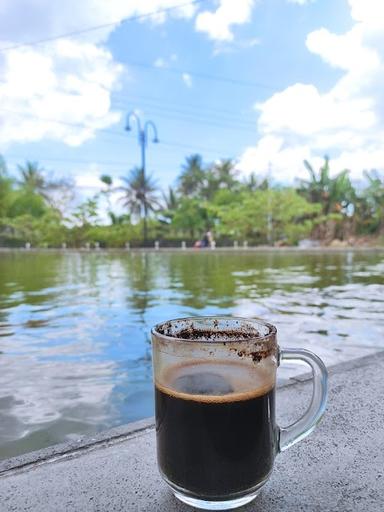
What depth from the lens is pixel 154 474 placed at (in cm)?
109

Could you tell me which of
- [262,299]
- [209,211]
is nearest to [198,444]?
[262,299]

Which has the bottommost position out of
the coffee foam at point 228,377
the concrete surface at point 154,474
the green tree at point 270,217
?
the concrete surface at point 154,474

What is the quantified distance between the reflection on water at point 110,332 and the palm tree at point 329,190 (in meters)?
26.0

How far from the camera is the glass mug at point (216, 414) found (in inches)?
34.9

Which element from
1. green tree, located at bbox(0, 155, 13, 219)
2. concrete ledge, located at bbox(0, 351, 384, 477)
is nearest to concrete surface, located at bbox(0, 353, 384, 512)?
concrete ledge, located at bbox(0, 351, 384, 477)

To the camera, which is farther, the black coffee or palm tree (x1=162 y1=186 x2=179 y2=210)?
palm tree (x1=162 y1=186 x2=179 y2=210)

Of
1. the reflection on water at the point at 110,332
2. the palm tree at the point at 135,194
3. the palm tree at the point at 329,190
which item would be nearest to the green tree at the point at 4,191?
the palm tree at the point at 135,194

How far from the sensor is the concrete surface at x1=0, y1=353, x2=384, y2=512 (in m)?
0.96

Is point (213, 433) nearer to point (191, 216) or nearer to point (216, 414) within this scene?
point (216, 414)

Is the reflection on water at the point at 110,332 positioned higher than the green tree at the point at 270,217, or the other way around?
the green tree at the point at 270,217

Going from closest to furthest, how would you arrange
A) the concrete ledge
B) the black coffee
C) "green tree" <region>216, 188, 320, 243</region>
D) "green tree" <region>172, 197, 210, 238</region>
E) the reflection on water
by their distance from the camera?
1. the black coffee
2. the concrete ledge
3. the reflection on water
4. "green tree" <region>216, 188, 320, 243</region>
5. "green tree" <region>172, 197, 210, 238</region>

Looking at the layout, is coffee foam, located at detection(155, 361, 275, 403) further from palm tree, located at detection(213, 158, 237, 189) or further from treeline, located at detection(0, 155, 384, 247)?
palm tree, located at detection(213, 158, 237, 189)

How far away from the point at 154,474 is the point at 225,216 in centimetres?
3458

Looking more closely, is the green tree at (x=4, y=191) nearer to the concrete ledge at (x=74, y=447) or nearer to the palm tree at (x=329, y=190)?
the palm tree at (x=329, y=190)
